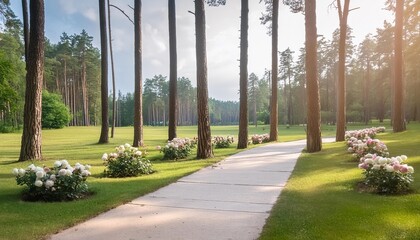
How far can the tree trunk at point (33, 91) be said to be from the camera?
10.4 meters

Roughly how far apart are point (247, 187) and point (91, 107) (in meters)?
70.2

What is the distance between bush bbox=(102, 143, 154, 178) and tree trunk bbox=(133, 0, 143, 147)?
8.79 meters

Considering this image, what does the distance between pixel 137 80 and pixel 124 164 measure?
33.8ft

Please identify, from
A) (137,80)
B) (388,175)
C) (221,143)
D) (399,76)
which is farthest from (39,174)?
(399,76)

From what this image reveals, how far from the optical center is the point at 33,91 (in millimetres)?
10500

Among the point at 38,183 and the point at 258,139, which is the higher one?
the point at 38,183

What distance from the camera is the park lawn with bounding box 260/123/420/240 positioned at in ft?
12.5

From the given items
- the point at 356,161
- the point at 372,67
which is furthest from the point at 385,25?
the point at 356,161

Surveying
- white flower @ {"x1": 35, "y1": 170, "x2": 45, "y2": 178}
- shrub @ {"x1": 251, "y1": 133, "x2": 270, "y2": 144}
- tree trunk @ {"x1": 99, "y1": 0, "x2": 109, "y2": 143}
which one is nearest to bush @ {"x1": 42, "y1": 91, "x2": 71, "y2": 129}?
tree trunk @ {"x1": 99, "y1": 0, "x2": 109, "y2": 143}

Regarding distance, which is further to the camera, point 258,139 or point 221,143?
point 258,139

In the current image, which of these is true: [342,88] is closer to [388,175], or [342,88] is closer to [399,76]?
[399,76]

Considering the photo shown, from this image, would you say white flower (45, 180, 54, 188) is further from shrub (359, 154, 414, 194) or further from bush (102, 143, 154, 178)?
shrub (359, 154, 414, 194)

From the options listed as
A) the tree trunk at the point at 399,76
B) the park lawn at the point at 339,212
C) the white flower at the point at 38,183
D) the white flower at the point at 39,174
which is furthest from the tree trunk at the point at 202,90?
the tree trunk at the point at 399,76

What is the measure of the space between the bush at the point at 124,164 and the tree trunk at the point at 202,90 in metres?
3.80
